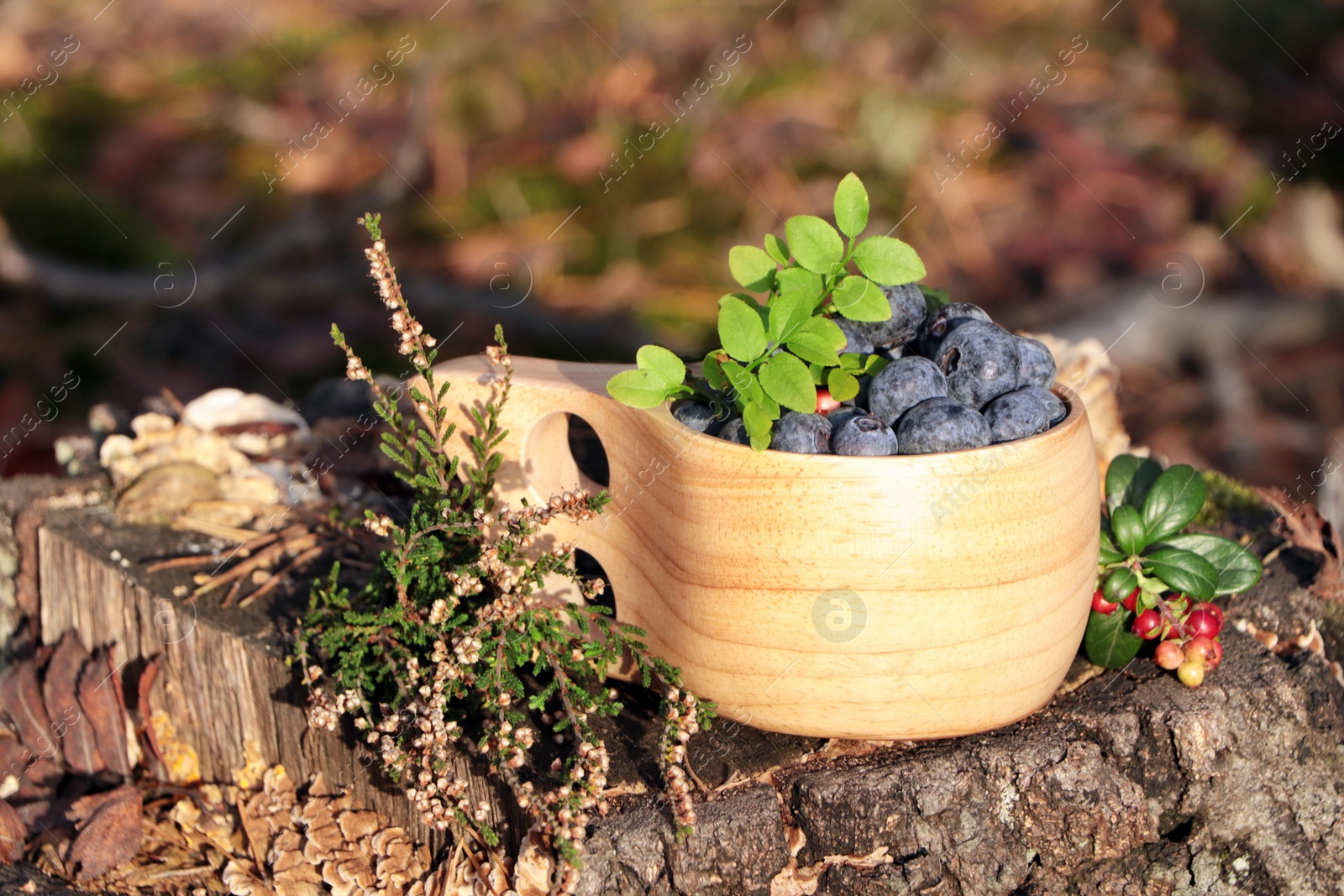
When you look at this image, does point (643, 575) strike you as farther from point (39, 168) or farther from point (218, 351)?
point (39, 168)

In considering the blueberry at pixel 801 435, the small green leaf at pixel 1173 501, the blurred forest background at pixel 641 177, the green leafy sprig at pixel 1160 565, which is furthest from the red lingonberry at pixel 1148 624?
the blurred forest background at pixel 641 177

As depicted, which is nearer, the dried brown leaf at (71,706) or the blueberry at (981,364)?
the blueberry at (981,364)

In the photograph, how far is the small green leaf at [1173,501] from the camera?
1580mm

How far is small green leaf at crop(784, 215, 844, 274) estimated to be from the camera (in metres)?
1.38

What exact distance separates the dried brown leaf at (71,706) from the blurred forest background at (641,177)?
204cm

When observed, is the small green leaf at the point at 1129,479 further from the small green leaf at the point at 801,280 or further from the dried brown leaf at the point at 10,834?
the dried brown leaf at the point at 10,834

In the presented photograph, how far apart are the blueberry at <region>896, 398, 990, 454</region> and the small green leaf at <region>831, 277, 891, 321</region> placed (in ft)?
0.42

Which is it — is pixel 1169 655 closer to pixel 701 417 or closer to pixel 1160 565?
pixel 1160 565

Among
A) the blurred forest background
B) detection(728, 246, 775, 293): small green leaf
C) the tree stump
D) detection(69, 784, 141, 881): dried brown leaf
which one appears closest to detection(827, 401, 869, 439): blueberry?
detection(728, 246, 775, 293): small green leaf

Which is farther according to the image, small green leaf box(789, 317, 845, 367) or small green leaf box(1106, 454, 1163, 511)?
small green leaf box(1106, 454, 1163, 511)

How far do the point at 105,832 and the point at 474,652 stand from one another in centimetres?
77

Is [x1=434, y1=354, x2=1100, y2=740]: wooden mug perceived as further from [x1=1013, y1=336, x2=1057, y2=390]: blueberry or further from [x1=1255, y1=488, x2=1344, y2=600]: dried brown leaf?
[x1=1255, y1=488, x2=1344, y2=600]: dried brown leaf

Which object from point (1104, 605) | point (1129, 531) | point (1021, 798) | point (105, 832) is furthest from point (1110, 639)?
point (105, 832)

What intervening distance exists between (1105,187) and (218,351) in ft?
12.3
